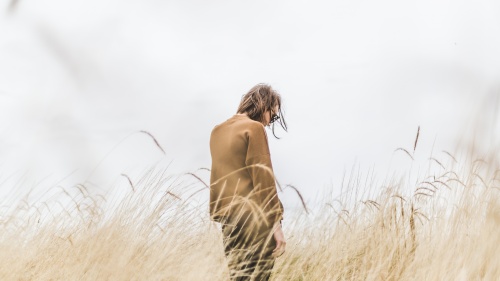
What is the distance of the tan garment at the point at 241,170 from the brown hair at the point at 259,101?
0.06 m

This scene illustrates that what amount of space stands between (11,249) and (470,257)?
241cm

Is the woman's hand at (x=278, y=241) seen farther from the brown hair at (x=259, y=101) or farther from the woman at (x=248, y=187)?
the brown hair at (x=259, y=101)

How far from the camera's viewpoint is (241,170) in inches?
106

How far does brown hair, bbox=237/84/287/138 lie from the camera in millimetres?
2752

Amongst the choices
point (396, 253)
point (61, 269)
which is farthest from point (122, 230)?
point (396, 253)

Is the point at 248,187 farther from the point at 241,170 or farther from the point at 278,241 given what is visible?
the point at 278,241

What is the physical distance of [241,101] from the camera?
9.33 ft

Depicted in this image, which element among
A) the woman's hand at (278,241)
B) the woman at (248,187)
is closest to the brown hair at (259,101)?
the woman at (248,187)

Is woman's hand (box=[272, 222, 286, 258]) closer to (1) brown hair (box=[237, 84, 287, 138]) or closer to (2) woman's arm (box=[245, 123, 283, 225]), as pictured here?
(2) woman's arm (box=[245, 123, 283, 225])

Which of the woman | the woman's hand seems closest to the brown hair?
the woman

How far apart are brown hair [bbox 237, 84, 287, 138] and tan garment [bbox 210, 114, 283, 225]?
0.06 metres

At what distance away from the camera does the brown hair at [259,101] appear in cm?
275

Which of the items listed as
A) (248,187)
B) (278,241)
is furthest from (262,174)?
(278,241)

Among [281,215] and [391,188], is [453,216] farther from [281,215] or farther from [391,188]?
[281,215]
